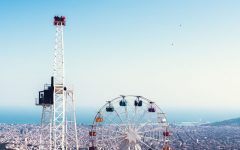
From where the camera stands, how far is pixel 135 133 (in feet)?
167

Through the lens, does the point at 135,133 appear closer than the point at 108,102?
Yes

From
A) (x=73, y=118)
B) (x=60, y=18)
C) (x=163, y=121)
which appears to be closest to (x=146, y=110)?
(x=163, y=121)

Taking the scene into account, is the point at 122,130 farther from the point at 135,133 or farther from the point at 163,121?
the point at 163,121

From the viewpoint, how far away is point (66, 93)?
47.1m

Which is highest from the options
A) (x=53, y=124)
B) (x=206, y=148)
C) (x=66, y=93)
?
(x=66, y=93)

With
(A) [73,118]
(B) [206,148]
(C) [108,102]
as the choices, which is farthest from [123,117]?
(B) [206,148]

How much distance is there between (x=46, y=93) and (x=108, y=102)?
33.1 ft

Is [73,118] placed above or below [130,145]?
above

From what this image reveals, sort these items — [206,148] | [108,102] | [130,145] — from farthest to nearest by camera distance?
[206,148] < [108,102] < [130,145]

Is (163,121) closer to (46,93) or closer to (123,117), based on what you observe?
(123,117)

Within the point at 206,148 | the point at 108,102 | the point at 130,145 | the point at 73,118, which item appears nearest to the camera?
the point at 73,118

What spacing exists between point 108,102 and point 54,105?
10.2 metres

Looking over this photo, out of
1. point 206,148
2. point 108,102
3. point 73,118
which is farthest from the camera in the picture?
point 206,148

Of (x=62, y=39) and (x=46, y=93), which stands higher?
(x=62, y=39)
